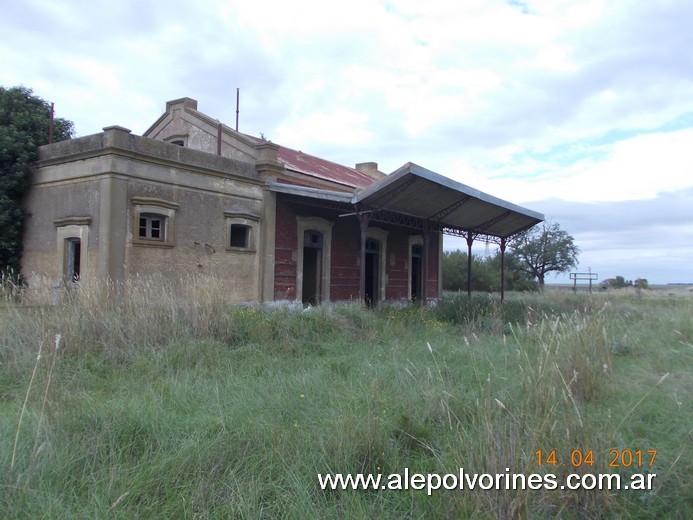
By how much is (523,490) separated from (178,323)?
682 cm

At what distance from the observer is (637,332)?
8633 millimetres

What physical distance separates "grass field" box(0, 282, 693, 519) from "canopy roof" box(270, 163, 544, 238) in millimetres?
6540

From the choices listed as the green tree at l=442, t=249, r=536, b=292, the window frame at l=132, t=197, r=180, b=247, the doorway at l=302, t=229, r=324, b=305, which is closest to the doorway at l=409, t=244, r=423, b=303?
the doorway at l=302, t=229, r=324, b=305

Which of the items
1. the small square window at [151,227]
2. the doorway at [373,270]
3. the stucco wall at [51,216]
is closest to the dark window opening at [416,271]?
the doorway at [373,270]

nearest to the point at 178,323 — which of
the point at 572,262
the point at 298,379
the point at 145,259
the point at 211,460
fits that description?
the point at 298,379

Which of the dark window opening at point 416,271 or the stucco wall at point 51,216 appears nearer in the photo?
the stucco wall at point 51,216

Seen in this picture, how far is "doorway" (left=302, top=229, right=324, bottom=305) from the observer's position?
16602mm

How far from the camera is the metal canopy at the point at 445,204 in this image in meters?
13.2

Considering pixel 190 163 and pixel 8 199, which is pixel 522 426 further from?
pixel 8 199

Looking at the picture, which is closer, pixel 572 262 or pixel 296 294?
pixel 296 294

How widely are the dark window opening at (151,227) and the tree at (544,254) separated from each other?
3847cm

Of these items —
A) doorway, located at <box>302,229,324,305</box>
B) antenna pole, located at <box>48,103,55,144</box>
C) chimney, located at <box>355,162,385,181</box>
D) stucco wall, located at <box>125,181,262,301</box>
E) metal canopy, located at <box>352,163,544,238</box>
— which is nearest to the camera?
stucco wall, located at <box>125,181,262,301</box>

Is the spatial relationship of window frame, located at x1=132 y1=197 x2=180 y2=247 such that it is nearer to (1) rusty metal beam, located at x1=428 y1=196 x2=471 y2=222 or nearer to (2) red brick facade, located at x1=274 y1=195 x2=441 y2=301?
(2) red brick facade, located at x1=274 y1=195 x2=441 y2=301

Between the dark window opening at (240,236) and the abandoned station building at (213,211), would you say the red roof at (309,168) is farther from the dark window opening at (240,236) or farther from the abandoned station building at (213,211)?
the dark window opening at (240,236)
